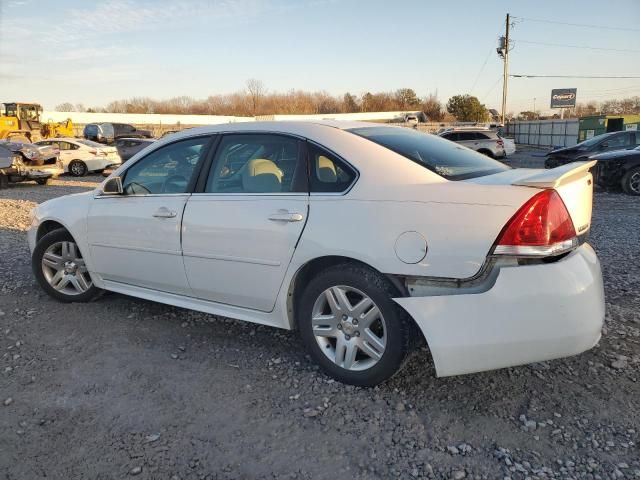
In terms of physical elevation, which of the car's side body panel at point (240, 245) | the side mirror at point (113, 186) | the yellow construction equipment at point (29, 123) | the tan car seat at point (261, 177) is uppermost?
the yellow construction equipment at point (29, 123)

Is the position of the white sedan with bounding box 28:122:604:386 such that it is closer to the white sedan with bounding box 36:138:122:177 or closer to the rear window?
the rear window

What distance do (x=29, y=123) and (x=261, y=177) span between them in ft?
107

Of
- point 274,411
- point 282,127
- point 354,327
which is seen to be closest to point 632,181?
point 282,127

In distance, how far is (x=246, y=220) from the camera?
131 inches

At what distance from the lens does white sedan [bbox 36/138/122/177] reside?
64.5 feet

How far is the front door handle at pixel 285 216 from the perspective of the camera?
123 inches

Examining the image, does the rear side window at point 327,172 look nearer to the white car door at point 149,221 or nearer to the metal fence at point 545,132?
the white car door at point 149,221

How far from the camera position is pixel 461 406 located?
9.61 feet

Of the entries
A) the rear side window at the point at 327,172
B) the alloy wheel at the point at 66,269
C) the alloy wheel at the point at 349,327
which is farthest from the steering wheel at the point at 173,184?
the alloy wheel at the point at 349,327

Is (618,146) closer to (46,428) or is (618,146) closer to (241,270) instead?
(241,270)

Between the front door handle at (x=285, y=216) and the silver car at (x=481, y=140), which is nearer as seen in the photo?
the front door handle at (x=285, y=216)

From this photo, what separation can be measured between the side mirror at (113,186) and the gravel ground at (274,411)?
3.45 feet

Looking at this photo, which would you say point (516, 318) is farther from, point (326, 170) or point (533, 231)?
point (326, 170)

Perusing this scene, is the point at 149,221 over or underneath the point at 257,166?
underneath
